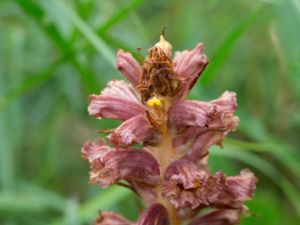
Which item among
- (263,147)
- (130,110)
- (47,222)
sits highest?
(47,222)

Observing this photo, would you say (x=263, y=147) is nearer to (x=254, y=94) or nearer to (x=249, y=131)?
(x=249, y=131)

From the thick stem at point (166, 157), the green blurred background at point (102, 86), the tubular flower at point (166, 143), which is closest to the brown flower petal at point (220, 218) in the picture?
the tubular flower at point (166, 143)

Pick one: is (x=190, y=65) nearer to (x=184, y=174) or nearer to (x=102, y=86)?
(x=184, y=174)

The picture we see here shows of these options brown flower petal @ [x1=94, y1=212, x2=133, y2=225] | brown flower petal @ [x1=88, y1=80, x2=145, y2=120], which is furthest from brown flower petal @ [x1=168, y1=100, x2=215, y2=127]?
brown flower petal @ [x1=94, y1=212, x2=133, y2=225]

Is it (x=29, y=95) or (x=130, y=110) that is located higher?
(x=29, y=95)

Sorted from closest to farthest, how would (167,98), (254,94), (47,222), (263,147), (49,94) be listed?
1. (167,98)
2. (263,147)
3. (47,222)
4. (49,94)
5. (254,94)

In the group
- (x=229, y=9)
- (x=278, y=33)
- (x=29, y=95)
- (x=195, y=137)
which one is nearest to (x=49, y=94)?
(x=29, y=95)

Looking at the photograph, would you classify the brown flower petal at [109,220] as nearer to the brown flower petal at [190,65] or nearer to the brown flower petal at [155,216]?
the brown flower petal at [155,216]

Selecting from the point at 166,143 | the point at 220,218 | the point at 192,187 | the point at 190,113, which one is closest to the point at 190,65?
the point at 190,113

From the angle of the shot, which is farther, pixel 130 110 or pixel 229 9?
pixel 229 9
